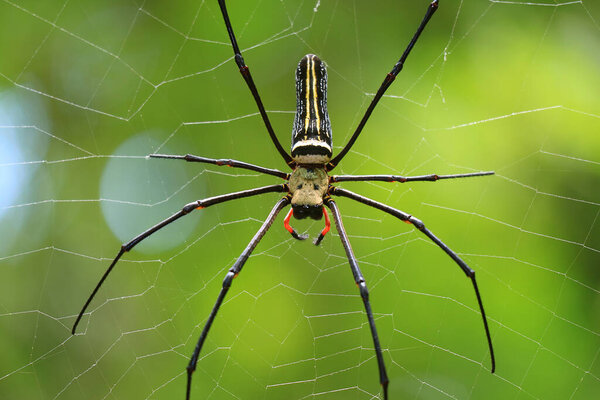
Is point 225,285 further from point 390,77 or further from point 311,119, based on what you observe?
point 390,77

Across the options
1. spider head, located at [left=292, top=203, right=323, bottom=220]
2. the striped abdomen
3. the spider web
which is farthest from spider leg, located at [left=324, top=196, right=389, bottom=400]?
the spider web

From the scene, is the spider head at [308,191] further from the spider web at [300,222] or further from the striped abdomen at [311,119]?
the spider web at [300,222]

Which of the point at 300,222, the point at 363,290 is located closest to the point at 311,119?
the point at 363,290

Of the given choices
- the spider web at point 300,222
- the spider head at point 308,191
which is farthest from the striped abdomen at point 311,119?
the spider web at point 300,222

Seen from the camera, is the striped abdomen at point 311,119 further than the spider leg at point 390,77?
Yes

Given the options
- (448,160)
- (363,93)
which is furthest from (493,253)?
(363,93)

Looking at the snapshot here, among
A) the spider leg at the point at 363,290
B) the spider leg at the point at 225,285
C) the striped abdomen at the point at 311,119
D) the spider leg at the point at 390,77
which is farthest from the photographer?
the striped abdomen at the point at 311,119

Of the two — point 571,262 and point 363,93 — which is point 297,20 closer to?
point 363,93
